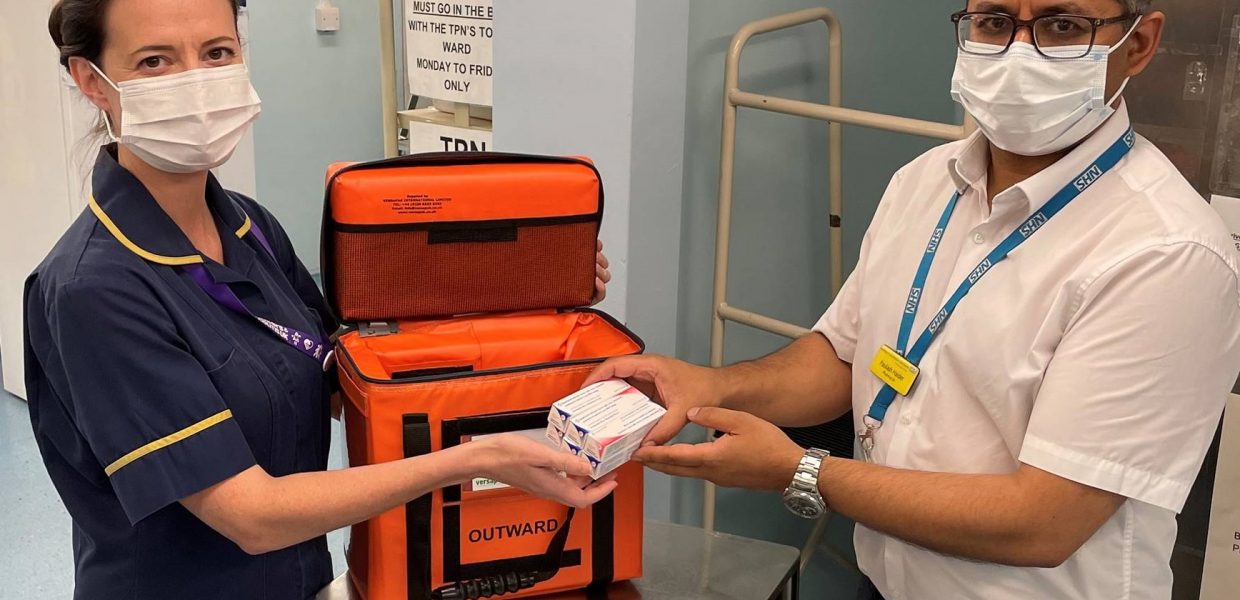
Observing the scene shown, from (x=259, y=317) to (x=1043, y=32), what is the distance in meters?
1.01

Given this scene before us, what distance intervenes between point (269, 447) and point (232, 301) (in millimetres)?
183

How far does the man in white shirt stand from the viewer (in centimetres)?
126

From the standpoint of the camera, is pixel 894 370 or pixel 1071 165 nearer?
pixel 1071 165

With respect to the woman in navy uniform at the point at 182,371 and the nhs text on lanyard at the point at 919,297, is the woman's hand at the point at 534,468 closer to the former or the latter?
the woman in navy uniform at the point at 182,371

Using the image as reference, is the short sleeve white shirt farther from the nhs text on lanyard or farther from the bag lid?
the bag lid

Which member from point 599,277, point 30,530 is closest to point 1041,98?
point 599,277

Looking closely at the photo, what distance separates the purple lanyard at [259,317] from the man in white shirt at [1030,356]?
1.26 feet

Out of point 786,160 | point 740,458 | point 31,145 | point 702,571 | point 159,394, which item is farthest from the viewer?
point 31,145

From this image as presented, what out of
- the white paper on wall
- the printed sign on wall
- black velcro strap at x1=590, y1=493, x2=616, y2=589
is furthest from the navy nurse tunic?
the printed sign on wall

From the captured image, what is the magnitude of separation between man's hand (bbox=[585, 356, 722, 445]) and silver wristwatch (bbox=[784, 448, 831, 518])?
17 centimetres

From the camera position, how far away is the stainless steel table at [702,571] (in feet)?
5.20

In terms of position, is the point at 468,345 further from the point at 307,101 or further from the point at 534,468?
the point at 307,101

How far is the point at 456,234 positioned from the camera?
1.51 m

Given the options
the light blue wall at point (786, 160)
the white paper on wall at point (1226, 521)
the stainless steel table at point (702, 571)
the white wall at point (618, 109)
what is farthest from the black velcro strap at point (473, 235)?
the white paper on wall at point (1226, 521)
